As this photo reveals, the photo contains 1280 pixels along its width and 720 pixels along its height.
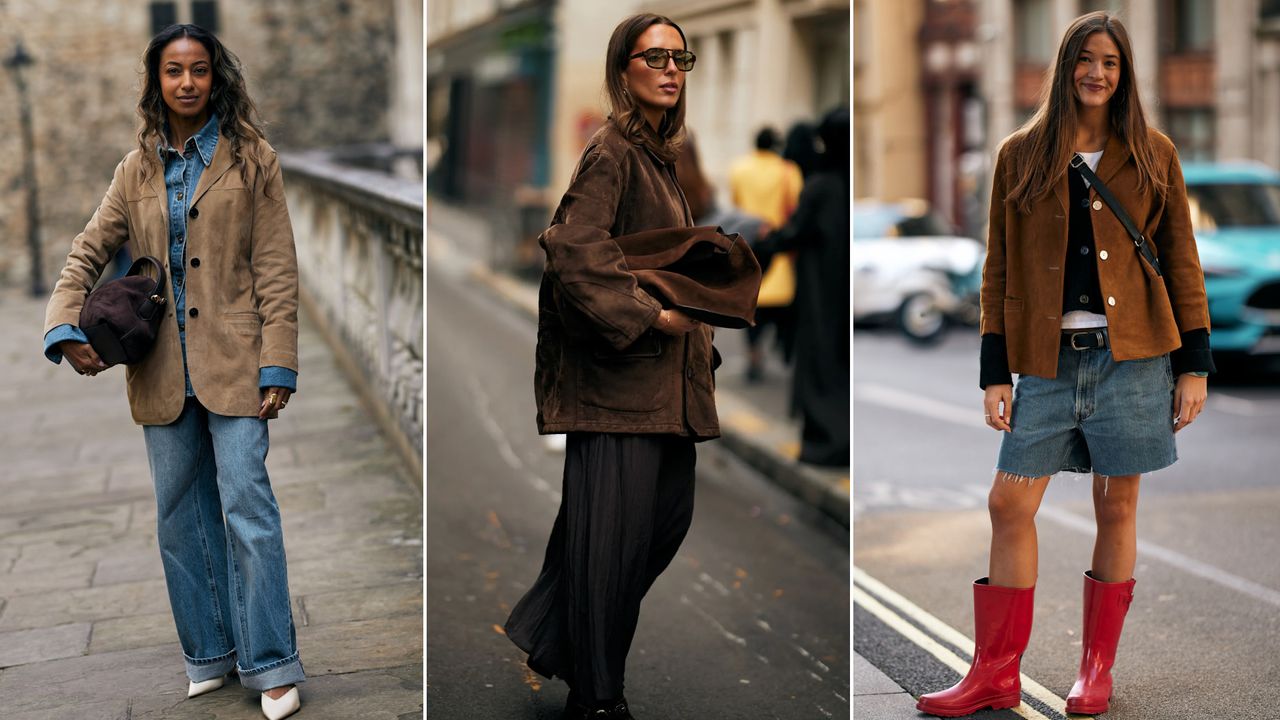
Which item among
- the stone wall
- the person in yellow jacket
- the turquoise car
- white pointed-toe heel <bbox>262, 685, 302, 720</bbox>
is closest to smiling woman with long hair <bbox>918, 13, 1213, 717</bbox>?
white pointed-toe heel <bbox>262, 685, 302, 720</bbox>

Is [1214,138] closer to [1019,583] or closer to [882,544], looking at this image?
[882,544]

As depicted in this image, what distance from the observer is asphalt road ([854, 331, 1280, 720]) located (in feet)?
17.1

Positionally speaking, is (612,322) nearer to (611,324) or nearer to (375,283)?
(611,324)

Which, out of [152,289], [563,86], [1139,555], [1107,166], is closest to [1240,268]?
[1139,555]

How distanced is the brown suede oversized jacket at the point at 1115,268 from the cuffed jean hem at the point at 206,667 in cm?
245

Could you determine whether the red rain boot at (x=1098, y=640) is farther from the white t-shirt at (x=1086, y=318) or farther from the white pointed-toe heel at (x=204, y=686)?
the white pointed-toe heel at (x=204, y=686)

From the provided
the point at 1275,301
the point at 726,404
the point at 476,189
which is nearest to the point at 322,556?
the point at 726,404

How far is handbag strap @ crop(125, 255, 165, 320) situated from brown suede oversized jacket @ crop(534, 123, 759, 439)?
1048 millimetres

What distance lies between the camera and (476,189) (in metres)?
29.4

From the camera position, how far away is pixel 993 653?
15.3 feet

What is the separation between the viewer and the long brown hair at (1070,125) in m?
4.43

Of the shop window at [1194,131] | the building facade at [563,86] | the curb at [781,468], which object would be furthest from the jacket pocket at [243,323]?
the shop window at [1194,131]

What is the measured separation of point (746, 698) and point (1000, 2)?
30.4 meters

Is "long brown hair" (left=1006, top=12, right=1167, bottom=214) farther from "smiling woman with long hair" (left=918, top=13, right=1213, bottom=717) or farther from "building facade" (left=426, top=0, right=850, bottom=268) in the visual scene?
"building facade" (left=426, top=0, right=850, bottom=268)
